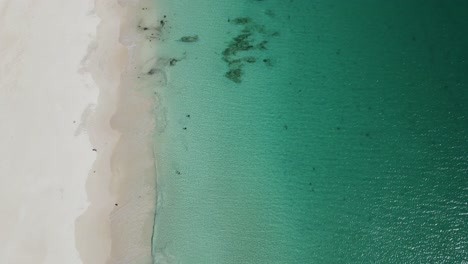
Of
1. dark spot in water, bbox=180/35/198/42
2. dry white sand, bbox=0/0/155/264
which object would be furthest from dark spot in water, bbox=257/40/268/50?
dry white sand, bbox=0/0/155/264

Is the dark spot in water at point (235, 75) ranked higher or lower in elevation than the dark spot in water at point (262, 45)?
lower

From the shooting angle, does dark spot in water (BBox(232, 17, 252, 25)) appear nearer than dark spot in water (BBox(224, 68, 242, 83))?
No

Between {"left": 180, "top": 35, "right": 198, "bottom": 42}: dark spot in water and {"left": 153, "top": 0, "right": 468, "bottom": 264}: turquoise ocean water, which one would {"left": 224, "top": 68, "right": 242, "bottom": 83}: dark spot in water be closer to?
{"left": 153, "top": 0, "right": 468, "bottom": 264}: turquoise ocean water

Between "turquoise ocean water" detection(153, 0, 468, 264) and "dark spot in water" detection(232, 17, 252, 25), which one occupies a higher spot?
"dark spot in water" detection(232, 17, 252, 25)

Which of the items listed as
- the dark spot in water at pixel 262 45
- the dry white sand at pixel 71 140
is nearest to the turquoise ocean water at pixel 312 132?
the dark spot in water at pixel 262 45

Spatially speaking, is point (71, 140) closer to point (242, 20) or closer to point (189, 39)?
point (189, 39)

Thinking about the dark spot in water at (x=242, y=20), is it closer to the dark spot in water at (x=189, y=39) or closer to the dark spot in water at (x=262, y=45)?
the dark spot in water at (x=262, y=45)

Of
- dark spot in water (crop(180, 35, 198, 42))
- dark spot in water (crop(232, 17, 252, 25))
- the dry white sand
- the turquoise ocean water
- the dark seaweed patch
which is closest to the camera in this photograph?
the turquoise ocean water
